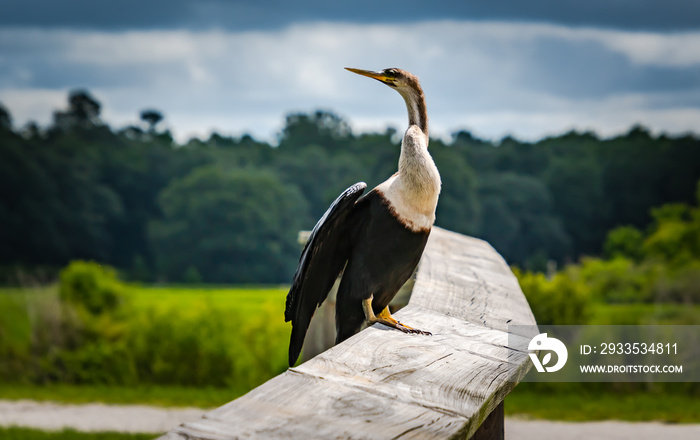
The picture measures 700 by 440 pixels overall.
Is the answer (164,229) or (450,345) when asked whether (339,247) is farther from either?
(164,229)

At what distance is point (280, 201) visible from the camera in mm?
22578

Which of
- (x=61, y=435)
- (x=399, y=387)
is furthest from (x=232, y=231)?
(x=399, y=387)

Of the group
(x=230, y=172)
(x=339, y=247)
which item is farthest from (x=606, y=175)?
(x=339, y=247)

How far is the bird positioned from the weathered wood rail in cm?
24

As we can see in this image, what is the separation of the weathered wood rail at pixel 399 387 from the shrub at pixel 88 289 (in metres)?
12.1

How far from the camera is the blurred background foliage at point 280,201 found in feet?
65.4

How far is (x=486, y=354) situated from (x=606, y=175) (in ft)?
75.8

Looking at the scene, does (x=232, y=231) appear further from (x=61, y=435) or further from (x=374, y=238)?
(x=374, y=238)

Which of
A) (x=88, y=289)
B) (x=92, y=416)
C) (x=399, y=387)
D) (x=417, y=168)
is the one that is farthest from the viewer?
(x=88, y=289)

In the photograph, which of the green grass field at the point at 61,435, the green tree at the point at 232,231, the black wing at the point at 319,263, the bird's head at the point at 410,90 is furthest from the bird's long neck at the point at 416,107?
the green tree at the point at 232,231

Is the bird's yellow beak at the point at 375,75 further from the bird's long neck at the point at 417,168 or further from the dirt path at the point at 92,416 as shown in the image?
the dirt path at the point at 92,416

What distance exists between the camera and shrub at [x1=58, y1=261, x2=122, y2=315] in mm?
12812

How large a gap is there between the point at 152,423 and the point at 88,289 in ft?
13.0

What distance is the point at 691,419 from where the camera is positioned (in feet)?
32.4
